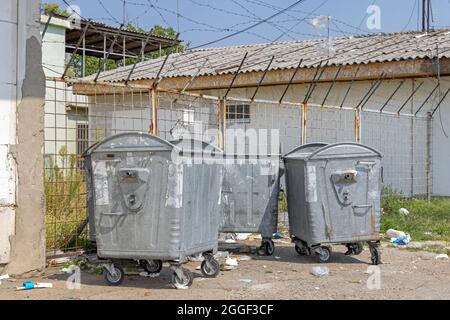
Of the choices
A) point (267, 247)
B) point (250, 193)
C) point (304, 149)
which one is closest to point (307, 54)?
point (304, 149)

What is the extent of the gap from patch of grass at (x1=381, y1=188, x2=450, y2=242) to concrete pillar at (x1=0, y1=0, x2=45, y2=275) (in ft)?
18.2

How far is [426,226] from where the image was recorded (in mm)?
9922

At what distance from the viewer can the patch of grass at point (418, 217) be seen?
9412 millimetres

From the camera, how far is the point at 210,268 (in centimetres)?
637

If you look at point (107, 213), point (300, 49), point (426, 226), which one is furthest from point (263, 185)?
point (300, 49)

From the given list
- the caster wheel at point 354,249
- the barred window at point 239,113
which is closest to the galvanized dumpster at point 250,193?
the caster wheel at point 354,249

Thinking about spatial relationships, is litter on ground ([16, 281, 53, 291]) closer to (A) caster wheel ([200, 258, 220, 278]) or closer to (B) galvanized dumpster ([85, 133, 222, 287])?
(B) galvanized dumpster ([85, 133, 222, 287])

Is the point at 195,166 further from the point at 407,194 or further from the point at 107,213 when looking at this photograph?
the point at 407,194

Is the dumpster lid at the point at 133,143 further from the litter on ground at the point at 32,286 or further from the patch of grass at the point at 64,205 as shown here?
the patch of grass at the point at 64,205

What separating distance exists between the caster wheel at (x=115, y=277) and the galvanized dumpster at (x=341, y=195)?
2.38m

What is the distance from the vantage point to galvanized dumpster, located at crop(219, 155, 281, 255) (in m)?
8.04

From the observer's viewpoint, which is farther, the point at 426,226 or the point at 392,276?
the point at 426,226

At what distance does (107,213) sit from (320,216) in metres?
2.60
